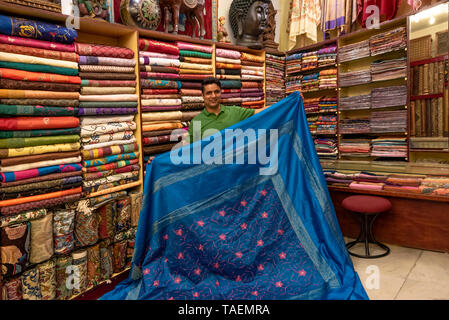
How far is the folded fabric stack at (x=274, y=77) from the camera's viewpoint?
14.5 ft

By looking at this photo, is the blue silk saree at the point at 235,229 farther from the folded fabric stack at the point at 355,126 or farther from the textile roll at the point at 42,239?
the folded fabric stack at the point at 355,126

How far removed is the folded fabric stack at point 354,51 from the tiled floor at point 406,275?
94.5 inches

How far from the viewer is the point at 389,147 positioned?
157 inches

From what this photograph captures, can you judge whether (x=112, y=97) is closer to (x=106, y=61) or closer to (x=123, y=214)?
(x=106, y=61)

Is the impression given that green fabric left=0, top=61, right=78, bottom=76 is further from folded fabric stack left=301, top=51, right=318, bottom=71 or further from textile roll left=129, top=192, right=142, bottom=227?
folded fabric stack left=301, top=51, right=318, bottom=71

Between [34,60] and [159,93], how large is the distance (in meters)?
1.10

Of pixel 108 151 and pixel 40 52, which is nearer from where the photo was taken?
pixel 40 52

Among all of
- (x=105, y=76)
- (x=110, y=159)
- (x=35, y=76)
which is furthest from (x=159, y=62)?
(x=35, y=76)

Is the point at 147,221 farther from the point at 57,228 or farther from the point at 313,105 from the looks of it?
the point at 313,105

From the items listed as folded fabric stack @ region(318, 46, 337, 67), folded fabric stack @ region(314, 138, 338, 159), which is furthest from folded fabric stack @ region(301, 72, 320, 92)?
folded fabric stack @ region(314, 138, 338, 159)

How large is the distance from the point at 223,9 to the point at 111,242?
3149 mm

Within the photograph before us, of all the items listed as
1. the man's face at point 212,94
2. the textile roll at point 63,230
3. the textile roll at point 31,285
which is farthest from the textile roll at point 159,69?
the textile roll at point 31,285

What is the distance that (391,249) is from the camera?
9.66 ft
